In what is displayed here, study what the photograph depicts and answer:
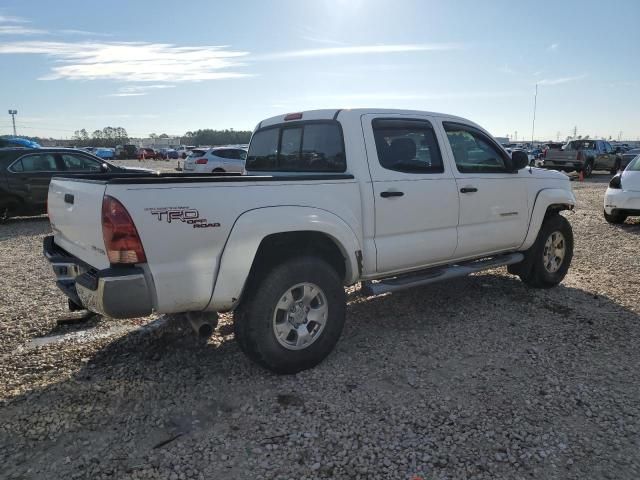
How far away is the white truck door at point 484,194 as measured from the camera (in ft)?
15.8

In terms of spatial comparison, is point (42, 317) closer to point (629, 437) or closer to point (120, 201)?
point (120, 201)

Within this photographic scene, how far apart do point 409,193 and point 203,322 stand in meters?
2.00

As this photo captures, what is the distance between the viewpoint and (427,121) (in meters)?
4.73

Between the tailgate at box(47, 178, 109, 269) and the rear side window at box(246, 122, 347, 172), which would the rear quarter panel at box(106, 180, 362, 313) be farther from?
the rear side window at box(246, 122, 347, 172)

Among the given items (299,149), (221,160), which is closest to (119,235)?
(299,149)

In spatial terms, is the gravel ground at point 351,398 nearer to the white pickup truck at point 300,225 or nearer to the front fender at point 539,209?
the white pickup truck at point 300,225

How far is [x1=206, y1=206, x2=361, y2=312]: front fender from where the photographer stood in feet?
10.9

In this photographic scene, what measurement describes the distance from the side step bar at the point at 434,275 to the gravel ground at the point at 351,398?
1.62ft

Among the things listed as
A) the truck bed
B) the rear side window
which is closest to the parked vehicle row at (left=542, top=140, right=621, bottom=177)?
the rear side window

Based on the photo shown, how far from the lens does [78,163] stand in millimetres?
11750

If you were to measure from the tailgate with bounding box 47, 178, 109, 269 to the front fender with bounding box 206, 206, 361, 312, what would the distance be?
0.73m

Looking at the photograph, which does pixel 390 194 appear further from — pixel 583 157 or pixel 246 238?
pixel 583 157

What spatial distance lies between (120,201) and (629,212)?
34.0 feet

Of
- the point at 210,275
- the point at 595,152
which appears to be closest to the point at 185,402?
the point at 210,275
